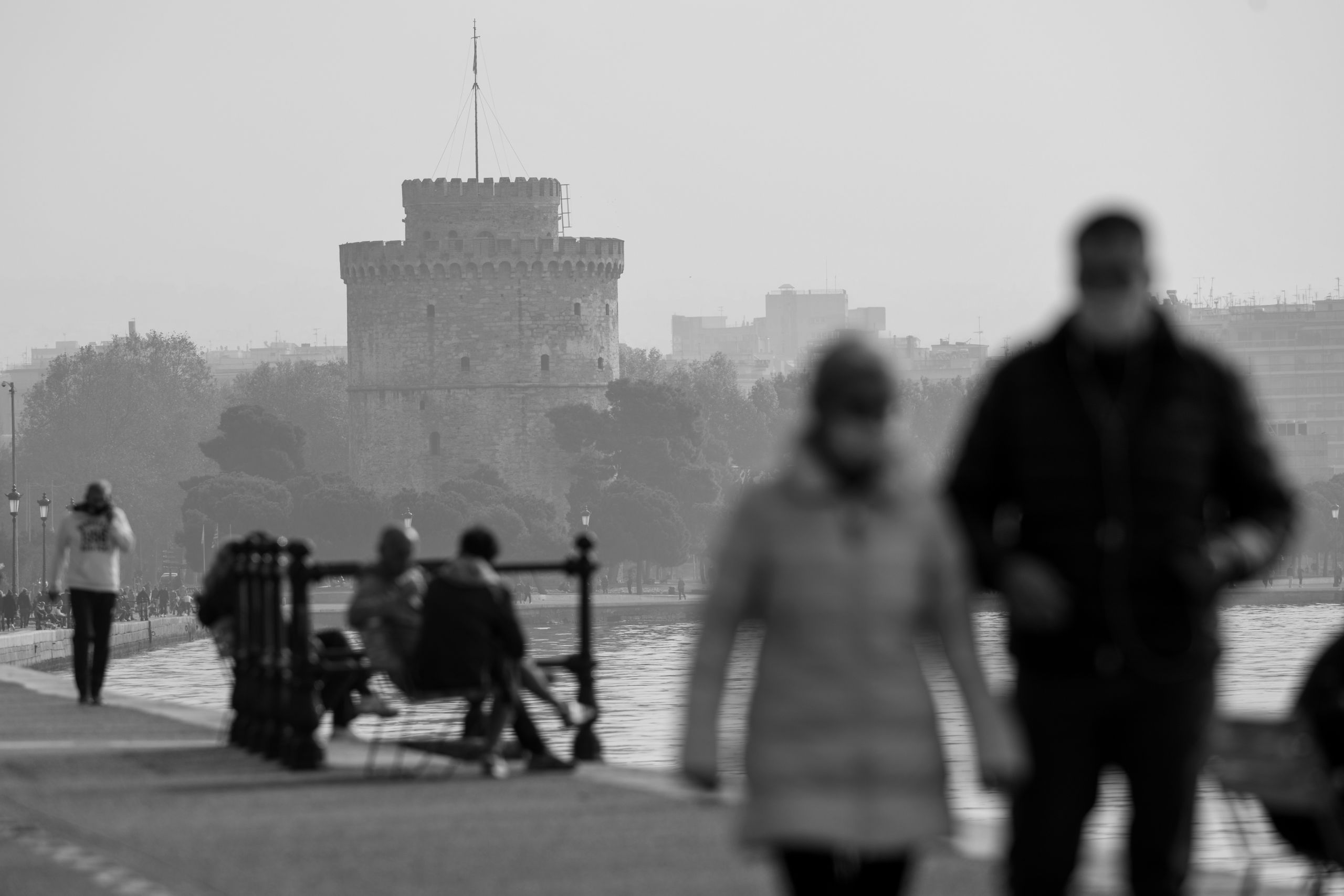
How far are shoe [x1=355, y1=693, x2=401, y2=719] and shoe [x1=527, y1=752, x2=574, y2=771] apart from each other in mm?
1007

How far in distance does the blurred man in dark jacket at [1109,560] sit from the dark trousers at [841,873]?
0.57m

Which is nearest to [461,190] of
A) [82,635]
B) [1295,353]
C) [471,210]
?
[471,210]

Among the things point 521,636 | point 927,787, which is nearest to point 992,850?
point 521,636

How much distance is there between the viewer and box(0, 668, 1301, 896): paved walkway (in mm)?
6973

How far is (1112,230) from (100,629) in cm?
927

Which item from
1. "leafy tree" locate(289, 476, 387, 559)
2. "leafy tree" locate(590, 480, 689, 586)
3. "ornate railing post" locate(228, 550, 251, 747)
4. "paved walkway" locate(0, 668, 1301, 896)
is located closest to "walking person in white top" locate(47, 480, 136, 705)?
"ornate railing post" locate(228, 550, 251, 747)

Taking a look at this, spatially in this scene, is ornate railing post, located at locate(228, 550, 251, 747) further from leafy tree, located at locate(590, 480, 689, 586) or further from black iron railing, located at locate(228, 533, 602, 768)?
leafy tree, located at locate(590, 480, 689, 586)

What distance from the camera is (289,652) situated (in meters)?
10.6

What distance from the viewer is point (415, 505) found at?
82.6 metres

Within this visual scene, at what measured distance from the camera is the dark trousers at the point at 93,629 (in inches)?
526

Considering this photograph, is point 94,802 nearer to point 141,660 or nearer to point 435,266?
point 141,660

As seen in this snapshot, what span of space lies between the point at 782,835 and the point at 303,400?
108 m

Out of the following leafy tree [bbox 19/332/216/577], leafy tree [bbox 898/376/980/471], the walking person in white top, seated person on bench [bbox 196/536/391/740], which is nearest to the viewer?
seated person on bench [bbox 196/536/391/740]

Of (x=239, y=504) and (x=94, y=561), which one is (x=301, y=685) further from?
(x=239, y=504)
